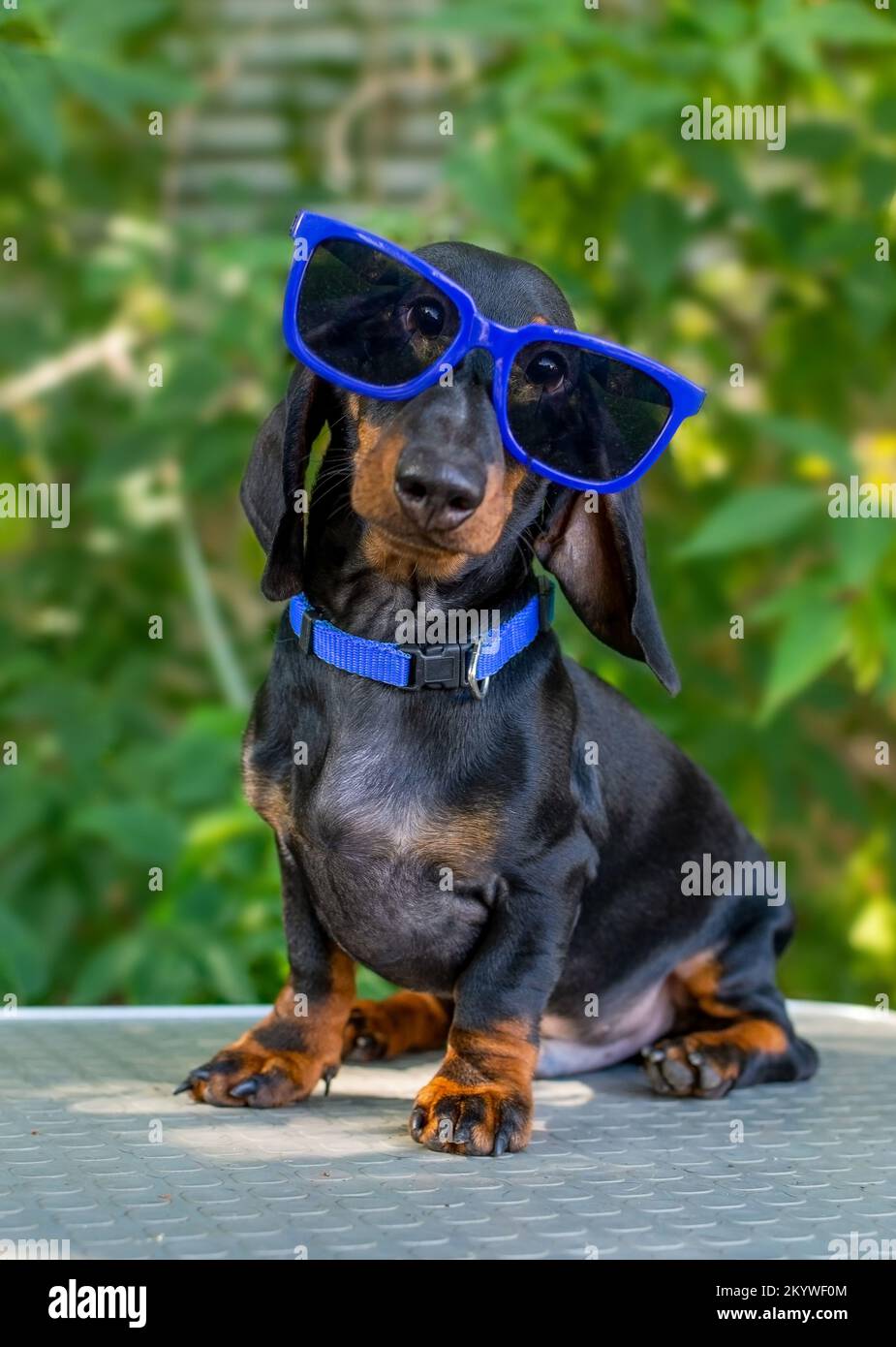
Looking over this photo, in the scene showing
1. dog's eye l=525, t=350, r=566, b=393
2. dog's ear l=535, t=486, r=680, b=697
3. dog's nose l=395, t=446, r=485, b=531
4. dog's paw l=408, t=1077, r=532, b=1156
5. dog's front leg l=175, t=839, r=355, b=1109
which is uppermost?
dog's eye l=525, t=350, r=566, b=393

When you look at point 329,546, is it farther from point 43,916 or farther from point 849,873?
point 849,873

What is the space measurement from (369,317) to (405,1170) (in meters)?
0.96

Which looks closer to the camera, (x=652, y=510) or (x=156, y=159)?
(x=652, y=510)

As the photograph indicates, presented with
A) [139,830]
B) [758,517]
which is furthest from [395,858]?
[758,517]

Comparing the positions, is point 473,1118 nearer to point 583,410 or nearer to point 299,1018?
point 299,1018

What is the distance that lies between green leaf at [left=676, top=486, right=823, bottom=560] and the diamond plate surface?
1.17 meters

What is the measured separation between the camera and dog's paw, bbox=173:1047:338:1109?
2074 mm

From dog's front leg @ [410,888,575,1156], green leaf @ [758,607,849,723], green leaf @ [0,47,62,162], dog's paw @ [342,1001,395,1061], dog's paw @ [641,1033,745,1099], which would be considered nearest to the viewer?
dog's front leg @ [410,888,575,1156]

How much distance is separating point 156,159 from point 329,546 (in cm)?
310

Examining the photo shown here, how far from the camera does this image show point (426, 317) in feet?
6.24

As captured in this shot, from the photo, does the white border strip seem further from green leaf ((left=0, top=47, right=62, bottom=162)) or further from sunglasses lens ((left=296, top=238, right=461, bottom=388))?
green leaf ((left=0, top=47, right=62, bottom=162))

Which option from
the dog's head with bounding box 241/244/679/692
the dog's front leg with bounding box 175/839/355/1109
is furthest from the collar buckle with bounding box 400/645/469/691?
the dog's front leg with bounding box 175/839/355/1109

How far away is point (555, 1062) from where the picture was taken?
7.97ft
